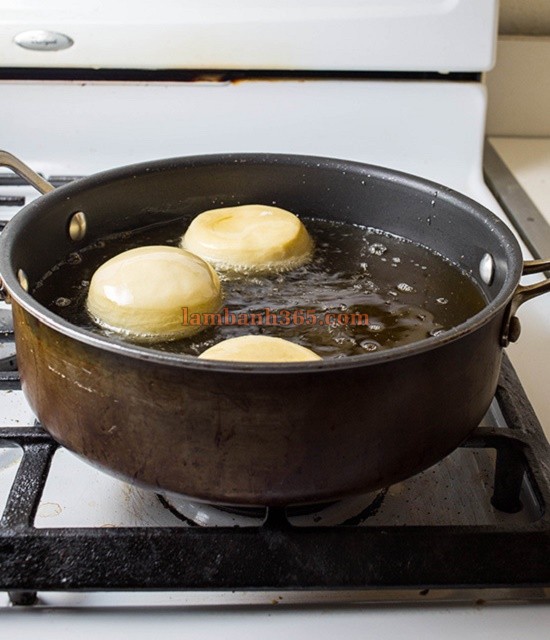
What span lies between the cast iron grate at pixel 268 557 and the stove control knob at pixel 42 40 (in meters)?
0.66

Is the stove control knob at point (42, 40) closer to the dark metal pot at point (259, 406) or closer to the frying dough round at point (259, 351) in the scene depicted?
the dark metal pot at point (259, 406)

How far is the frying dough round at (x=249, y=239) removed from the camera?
82cm

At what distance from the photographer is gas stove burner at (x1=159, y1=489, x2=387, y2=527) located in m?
0.65

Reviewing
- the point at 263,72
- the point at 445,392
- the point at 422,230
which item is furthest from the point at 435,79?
the point at 445,392

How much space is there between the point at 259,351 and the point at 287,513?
132 millimetres

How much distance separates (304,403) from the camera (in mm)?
512

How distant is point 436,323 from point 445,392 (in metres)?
0.19

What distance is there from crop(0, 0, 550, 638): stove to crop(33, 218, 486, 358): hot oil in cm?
9

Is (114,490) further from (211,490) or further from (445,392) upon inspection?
(445,392)

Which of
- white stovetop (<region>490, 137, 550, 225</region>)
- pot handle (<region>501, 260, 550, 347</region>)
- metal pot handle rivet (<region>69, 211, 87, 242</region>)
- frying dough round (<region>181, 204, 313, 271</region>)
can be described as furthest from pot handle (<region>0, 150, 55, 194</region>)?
white stovetop (<region>490, 137, 550, 225</region>)

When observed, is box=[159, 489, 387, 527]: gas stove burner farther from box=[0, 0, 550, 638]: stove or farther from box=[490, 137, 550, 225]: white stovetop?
box=[490, 137, 550, 225]: white stovetop

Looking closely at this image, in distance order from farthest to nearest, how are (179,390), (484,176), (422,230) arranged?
(484,176) < (422,230) < (179,390)

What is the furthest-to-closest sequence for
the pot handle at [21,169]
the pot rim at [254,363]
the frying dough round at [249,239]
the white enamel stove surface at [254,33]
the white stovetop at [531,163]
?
the white stovetop at [531,163], the white enamel stove surface at [254,33], the frying dough round at [249,239], the pot handle at [21,169], the pot rim at [254,363]

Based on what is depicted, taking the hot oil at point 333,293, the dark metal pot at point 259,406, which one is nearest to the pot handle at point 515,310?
the dark metal pot at point 259,406
